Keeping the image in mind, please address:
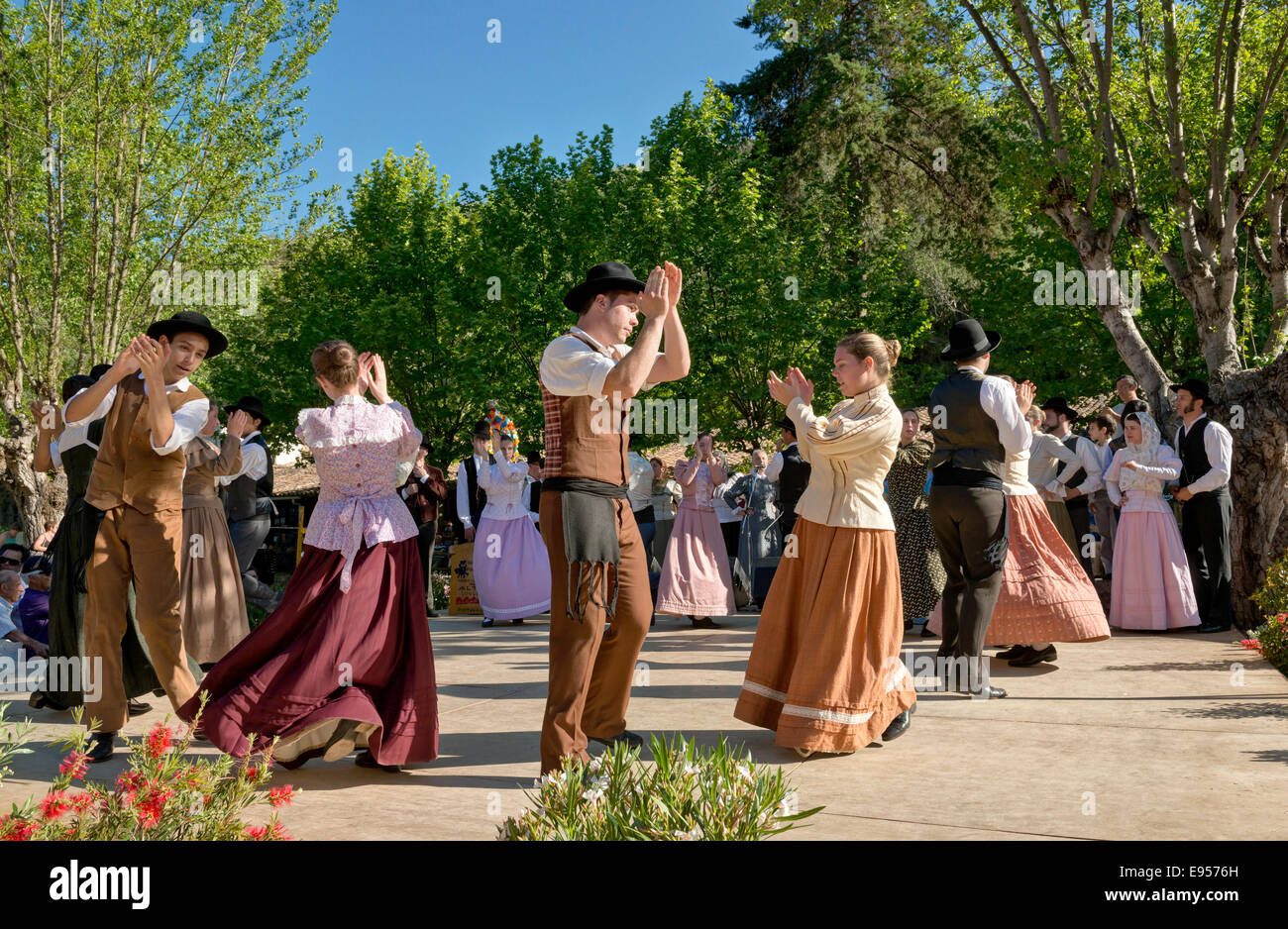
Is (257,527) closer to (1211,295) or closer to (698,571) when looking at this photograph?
(698,571)

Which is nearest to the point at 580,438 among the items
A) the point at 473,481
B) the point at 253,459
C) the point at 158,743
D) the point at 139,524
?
the point at 158,743

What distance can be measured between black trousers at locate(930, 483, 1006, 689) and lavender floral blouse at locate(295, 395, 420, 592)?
124 inches

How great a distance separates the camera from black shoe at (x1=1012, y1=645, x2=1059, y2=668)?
7746 millimetres

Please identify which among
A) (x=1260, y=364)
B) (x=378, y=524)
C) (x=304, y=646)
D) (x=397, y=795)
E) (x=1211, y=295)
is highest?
(x=1211, y=295)

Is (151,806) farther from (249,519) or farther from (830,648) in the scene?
(249,519)

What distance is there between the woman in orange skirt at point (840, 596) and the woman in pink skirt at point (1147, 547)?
15.9 feet

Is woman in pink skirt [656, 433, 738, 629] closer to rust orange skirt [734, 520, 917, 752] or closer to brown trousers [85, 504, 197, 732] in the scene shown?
rust orange skirt [734, 520, 917, 752]

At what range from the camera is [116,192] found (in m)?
20.9

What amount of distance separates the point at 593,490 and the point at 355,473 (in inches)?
48.3

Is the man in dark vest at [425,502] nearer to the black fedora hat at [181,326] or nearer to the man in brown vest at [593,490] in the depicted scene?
the black fedora hat at [181,326]
